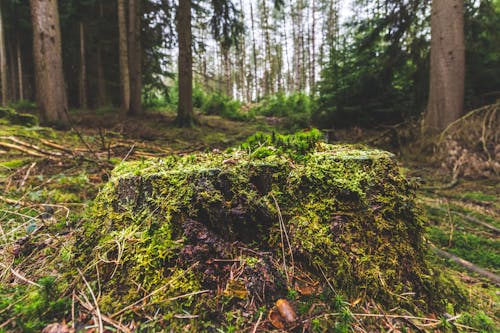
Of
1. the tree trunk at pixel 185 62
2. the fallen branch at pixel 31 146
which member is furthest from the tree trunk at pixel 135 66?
the fallen branch at pixel 31 146

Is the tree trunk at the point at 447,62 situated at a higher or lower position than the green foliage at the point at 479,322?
higher

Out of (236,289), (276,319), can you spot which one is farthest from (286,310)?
(236,289)

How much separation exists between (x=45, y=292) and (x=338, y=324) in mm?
1212

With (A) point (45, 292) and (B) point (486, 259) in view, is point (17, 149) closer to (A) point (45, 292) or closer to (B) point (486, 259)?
(A) point (45, 292)

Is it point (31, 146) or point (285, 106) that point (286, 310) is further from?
point (285, 106)

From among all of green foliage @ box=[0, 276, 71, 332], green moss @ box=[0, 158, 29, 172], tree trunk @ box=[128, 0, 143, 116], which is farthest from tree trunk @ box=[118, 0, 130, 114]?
Answer: green foliage @ box=[0, 276, 71, 332]

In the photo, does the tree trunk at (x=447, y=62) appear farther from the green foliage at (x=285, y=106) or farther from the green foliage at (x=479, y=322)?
the green foliage at (x=285, y=106)

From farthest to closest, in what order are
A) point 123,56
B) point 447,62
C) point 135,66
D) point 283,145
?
point 135,66, point 123,56, point 447,62, point 283,145

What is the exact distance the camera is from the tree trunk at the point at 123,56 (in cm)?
970

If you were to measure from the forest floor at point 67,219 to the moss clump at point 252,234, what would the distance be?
168 millimetres

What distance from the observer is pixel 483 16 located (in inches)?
225

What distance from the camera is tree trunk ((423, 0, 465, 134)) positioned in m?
5.14

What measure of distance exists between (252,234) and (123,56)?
36.2ft

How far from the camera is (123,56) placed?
996 centimetres
